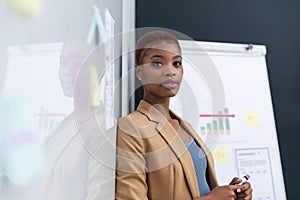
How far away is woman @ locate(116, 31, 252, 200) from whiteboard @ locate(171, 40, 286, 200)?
0.50 metres

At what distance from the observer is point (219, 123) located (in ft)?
4.78

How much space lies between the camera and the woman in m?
0.72

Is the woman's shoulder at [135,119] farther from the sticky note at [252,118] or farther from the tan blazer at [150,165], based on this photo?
the sticky note at [252,118]

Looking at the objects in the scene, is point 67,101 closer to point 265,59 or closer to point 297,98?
point 265,59

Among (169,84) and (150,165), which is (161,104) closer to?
(169,84)

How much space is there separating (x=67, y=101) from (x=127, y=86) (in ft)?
2.04

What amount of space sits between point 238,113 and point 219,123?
0.14 meters

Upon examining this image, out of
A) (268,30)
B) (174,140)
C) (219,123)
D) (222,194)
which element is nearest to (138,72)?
(174,140)

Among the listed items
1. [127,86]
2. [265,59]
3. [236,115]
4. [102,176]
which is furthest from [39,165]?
[265,59]

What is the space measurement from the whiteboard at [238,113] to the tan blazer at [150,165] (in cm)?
61

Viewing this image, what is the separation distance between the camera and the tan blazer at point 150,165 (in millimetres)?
712

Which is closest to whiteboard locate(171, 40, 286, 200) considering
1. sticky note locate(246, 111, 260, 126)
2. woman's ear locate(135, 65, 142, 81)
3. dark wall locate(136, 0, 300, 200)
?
sticky note locate(246, 111, 260, 126)

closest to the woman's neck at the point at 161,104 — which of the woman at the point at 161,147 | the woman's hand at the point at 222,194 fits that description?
the woman at the point at 161,147

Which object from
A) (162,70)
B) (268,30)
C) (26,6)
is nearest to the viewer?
(26,6)
